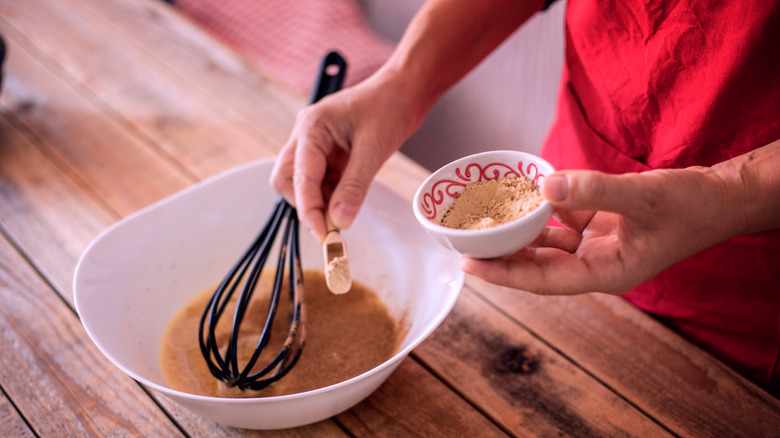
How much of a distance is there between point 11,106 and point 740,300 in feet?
3.92

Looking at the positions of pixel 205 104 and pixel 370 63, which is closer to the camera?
pixel 205 104

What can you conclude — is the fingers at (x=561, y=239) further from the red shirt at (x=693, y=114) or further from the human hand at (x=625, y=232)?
the red shirt at (x=693, y=114)

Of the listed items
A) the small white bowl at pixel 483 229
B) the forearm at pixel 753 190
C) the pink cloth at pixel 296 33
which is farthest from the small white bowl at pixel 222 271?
the pink cloth at pixel 296 33

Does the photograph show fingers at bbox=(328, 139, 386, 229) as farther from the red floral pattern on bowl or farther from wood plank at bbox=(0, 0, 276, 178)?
wood plank at bbox=(0, 0, 276, 178)

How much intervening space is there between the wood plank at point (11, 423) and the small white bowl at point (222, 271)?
0.13 m

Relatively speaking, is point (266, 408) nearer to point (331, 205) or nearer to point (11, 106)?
point (331, 205)

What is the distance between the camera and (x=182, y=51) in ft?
4.13

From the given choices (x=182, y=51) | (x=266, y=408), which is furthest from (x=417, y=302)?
(x=182, y=51)

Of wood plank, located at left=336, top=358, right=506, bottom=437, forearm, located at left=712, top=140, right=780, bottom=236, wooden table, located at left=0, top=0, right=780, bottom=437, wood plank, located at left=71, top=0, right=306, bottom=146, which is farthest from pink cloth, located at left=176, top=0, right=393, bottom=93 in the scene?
forearm, located at left=712, top=140, right=780, bottom=236

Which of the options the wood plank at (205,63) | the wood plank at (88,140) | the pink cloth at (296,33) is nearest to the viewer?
the wood plank at (88,140)

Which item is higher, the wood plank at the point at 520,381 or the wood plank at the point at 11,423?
the wood plank at the point at 520,381

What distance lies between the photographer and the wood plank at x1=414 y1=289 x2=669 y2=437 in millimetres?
631

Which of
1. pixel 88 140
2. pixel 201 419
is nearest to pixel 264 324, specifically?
pixel 201 419

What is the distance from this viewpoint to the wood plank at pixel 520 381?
631 millimetres
